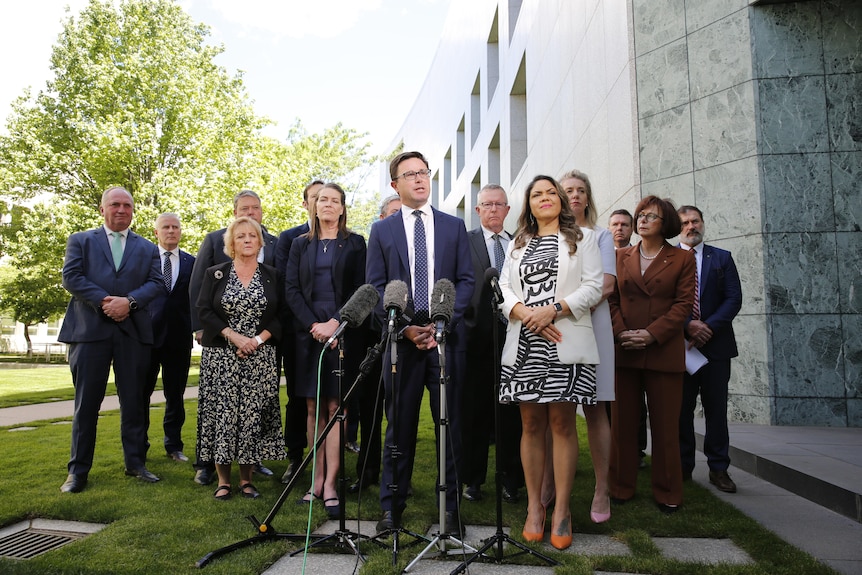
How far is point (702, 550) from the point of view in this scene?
3379mm

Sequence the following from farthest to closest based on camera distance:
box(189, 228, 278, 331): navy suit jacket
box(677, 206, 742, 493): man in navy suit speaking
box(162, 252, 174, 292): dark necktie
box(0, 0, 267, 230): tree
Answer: box(0, 0, 267, 230): tree < box(162, 252, 174, 292): dark necktie < box(189, 228, 278, 331): navy suit jacket < box(677, 206, 742, 493): man in navy suit speaking

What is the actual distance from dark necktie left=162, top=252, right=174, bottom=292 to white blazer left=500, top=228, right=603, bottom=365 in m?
3.76

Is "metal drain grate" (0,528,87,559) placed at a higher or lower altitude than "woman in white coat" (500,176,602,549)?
lower

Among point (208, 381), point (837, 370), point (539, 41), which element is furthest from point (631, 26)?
point (208, 381)

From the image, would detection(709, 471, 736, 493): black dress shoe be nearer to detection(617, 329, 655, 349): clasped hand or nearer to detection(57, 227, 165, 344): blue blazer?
detection(617, 329, 655, 349): clasped hand

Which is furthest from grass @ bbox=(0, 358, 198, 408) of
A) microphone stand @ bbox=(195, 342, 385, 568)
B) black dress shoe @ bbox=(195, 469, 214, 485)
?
microphone stand @ bbox=(195, 342, 385, 568)

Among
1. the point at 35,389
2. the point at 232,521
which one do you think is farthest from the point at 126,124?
the point at 232,521

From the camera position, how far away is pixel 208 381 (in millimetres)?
4691

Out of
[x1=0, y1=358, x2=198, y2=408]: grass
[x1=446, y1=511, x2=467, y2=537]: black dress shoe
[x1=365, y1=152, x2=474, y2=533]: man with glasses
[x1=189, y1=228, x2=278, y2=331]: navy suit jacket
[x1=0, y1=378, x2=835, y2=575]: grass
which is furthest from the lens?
[x1=0, y1=358, x2=198, y2=408]: grass

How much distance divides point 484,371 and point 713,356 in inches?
69.6

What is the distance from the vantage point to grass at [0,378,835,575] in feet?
10.0

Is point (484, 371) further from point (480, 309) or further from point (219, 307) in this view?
point (219, 307)

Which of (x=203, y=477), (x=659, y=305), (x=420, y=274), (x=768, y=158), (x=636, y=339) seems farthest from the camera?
(x=768, y=158)

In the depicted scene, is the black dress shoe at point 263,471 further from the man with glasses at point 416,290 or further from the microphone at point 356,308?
the microphone at point 356,308
